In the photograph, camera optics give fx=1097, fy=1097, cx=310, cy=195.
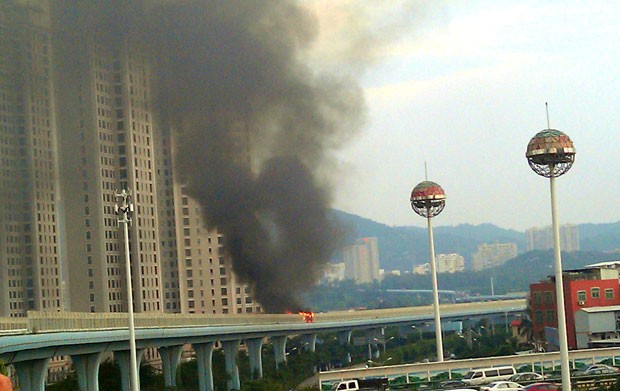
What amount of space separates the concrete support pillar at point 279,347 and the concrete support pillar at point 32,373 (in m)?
66.3

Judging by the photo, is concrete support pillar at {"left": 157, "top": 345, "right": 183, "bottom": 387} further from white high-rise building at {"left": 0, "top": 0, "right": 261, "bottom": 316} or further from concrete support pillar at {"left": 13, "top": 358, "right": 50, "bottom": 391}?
white high-rise building at {"left": 0, "top": 0, "right": 261, "bottom": 316}

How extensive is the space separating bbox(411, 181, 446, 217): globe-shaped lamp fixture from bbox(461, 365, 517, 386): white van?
20.3 meters

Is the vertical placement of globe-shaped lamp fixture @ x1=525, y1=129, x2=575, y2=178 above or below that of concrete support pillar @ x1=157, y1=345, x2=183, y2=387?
above

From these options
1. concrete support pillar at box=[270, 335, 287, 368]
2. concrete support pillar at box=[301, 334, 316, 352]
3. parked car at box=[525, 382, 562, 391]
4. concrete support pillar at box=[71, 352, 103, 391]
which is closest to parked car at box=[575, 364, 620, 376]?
parked car at box=[525, 382, 562, 391]

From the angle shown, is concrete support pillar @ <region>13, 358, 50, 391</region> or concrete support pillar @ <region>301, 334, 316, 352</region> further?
concrete support pillar @ <region>301, 334, 316, 352</region>

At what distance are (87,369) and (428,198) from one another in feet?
86.6

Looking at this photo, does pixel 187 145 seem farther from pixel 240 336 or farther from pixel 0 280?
pixel 240 336

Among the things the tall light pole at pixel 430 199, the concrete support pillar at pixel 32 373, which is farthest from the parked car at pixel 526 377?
the concrete support pillar at pixel 32 373

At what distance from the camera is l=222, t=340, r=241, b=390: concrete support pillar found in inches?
4156

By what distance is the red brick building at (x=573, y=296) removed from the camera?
290 ft

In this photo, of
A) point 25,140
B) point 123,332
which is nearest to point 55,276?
point 25,140

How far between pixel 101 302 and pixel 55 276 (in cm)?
922

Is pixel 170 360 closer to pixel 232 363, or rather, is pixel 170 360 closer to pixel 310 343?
pixel 232 363

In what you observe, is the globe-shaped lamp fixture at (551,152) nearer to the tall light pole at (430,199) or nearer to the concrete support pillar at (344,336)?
the tall light pole at (430,199)
